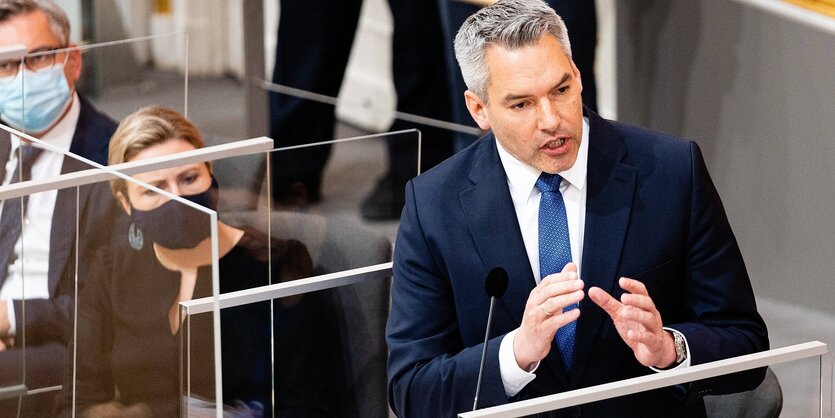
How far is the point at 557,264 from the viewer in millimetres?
2289

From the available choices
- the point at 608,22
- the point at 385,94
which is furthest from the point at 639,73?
the point at 385,94

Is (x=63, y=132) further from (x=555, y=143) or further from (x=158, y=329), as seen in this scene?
(x=555, y=143)

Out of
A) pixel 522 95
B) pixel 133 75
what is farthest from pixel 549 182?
pixel 133 75

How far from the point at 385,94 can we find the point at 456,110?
161cm

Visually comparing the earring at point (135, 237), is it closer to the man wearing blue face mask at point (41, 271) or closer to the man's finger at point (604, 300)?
the man wearing blue face mask at point (41, 271)

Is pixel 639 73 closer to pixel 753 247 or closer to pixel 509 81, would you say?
pixel 753 247

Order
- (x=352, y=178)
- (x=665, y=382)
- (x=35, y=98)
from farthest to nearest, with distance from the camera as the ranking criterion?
1. (x=352, y=178)
2. (x=35, y=98)
3. (x=665, y=382)

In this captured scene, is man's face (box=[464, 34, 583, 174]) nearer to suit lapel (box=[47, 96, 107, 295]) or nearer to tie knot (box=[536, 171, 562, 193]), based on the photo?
tie knot (box=[536, 171, 562, 193])

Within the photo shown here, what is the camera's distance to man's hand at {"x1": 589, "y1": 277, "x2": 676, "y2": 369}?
81.9 inches

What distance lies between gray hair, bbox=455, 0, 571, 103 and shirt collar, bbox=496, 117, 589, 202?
10cm

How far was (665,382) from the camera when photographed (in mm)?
1942

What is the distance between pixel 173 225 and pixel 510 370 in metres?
0.49

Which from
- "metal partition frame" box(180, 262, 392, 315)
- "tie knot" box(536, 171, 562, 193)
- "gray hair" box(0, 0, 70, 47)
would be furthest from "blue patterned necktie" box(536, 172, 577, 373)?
"gray hair" box(0, 0, 70, 47)

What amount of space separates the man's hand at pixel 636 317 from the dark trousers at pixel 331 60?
2.81 meters
